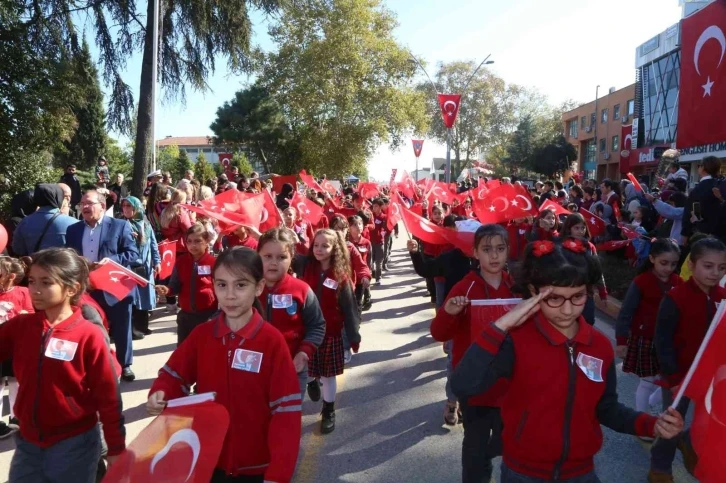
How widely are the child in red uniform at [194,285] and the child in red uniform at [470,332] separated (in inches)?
97.2

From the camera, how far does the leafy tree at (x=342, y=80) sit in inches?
1227

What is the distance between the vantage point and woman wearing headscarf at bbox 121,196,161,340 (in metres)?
7.22

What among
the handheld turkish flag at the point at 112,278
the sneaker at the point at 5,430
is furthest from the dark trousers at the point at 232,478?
the sneaker at the point at 5,430

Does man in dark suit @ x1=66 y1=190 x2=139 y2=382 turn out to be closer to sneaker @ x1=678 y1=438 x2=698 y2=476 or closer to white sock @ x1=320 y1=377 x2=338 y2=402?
white sock @ x1=320 y1=377 x2=338 y2=402

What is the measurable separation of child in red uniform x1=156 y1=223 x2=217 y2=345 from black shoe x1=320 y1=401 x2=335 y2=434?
1.33 metres

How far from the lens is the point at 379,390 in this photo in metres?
5.70

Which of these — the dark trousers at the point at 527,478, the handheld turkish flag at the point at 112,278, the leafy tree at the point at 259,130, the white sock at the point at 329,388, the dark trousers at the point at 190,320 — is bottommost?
the white sock at the point at 329,388

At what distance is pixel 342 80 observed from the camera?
31.7 meters

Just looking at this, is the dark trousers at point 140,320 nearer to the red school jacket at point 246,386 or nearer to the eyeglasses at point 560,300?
the red school jacket at point 246,386

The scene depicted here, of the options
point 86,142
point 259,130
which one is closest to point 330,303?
point 86,142

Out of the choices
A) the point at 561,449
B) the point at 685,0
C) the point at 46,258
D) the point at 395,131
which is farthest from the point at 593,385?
the point at 685,0

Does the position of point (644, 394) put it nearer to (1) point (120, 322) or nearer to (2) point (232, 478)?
(2) point (232, 478)

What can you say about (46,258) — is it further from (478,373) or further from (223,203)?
(223,203)

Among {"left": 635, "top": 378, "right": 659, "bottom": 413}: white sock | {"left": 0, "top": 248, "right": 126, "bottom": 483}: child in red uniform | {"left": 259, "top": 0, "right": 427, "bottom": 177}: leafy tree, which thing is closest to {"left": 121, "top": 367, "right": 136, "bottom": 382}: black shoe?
{"left": 0, "top": 248, "right": 126, "bottom": 483}: child in red uniform
